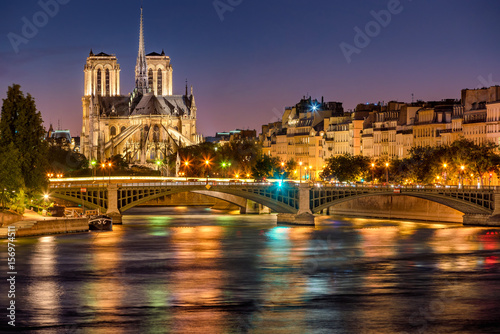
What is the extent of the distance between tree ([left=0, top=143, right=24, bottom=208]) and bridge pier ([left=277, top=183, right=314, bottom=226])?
24097 mm

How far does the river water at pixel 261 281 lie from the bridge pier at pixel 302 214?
20.8ft

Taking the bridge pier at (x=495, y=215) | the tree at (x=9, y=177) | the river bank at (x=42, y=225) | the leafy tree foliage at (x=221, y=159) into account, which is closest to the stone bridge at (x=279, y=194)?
the bridge pier at (x=495, y=215)

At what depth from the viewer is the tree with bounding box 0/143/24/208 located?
7981 cm

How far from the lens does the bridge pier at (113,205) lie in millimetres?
97250

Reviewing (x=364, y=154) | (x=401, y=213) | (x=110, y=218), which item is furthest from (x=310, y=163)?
(x=110, y=218)

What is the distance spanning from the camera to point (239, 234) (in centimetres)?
8488

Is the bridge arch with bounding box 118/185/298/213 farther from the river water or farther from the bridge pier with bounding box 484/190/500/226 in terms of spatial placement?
the bridge pier with bounding box 484/190/500/226

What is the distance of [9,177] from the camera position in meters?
80.2

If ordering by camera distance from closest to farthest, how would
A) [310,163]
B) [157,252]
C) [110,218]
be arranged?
Result: [157,252] → [110,218] → [310,163]

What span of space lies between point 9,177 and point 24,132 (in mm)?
5595

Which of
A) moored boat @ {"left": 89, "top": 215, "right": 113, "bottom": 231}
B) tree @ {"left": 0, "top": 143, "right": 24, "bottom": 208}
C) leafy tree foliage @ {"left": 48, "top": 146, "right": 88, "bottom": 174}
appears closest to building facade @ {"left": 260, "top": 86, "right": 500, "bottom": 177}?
leafy tree foliage @ {"left": 48, "top": 146, "right": 88, "bottom": 174}

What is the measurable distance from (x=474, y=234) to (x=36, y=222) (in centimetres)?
2960

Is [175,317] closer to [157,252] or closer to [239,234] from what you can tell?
[157,252]

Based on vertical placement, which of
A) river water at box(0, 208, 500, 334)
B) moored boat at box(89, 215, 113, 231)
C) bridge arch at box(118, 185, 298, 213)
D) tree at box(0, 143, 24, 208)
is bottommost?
river water at box(0, 208, 500, 334)
